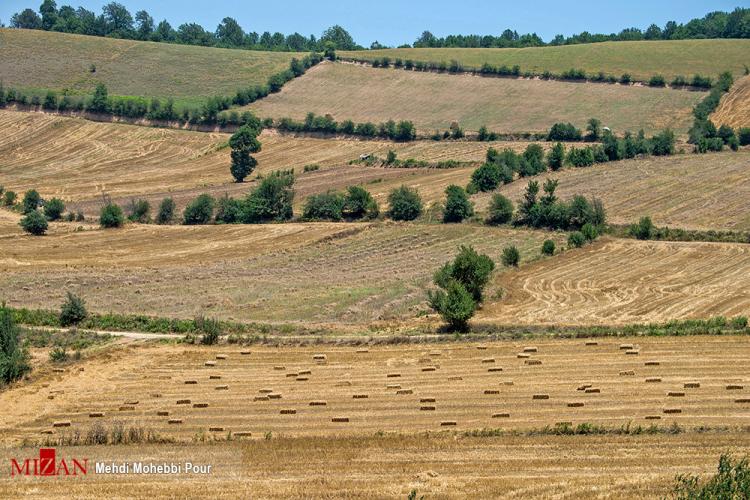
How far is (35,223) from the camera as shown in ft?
271

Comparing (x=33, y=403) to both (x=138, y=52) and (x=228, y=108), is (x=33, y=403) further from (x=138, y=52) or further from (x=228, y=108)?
(x=138, y=52)

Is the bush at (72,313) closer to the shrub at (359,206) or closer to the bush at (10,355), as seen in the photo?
the bush at (10,355)

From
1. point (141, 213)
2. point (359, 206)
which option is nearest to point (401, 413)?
point (359, 206)

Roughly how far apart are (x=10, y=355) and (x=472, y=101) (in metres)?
103

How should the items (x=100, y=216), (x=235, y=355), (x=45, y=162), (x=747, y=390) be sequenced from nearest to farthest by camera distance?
(x=747, y=390) < (x=235, y=355) < (x=100, y=216) < (x=45, y=162)

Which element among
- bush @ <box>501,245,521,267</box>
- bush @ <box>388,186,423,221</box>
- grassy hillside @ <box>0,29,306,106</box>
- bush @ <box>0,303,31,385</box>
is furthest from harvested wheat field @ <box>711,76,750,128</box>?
bush @ <box>0,303,31,385</box>

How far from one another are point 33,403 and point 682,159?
74.9 meters

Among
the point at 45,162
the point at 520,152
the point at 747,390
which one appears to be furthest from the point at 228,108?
the point at 747,390

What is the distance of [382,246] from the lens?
7575 cm

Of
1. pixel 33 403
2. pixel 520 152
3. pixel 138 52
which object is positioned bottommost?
pixel 33 403

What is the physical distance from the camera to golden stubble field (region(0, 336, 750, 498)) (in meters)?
30.8

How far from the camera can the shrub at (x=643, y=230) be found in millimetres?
75500

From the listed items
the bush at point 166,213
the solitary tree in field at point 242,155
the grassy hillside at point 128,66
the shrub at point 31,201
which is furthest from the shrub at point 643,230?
the grassy hillside at point 128,66

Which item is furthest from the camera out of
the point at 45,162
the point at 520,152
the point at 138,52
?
the point at 138,52
